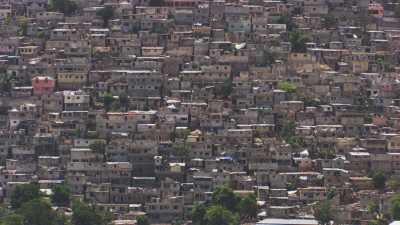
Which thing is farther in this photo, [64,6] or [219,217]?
[64,6]

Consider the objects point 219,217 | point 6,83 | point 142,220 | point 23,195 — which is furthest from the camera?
point 6,83

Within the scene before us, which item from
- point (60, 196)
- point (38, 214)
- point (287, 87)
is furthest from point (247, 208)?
point (287, 87)

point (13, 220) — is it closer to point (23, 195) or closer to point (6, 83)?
point (23, 195)

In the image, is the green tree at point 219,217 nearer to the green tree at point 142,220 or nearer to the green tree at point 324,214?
the green tree at point 142,220

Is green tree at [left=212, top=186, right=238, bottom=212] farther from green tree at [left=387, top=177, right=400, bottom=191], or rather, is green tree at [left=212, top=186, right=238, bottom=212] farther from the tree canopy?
green tree at [left=387, top=177, right=400, bottom=191]

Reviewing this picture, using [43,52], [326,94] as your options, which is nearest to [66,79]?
[43,52]

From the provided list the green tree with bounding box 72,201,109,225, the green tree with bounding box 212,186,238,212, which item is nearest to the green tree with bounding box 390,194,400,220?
the green tree with bounding box 212,186,238,212

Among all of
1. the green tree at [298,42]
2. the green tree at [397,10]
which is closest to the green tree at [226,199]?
the green tree at [298,42]
